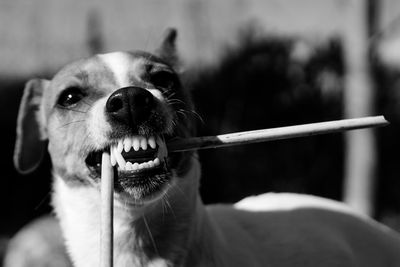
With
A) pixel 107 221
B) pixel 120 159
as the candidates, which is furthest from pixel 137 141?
pixel 107 221

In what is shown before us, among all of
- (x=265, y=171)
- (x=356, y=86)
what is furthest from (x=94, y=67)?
(x=265, y=171)

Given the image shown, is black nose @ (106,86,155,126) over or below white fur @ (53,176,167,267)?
over

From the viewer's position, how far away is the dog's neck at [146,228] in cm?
256

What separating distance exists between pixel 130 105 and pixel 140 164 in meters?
0.26

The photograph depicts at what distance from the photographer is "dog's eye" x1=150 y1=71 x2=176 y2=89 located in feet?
9.52

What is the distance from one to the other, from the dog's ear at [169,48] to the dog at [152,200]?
50 centimetres

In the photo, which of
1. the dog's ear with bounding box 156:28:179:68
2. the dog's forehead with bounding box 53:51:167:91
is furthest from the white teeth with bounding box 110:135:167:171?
the dog's ear with bounding box 156:28:179:68

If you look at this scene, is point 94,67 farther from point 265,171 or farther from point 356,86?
point 265,171

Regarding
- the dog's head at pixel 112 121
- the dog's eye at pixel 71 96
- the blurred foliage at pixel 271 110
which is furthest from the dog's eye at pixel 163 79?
the blurred foliage at pixel 271 110

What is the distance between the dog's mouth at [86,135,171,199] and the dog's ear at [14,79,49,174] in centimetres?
118

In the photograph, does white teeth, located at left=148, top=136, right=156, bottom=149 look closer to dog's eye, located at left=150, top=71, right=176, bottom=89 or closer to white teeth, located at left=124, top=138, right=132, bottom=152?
white teeth, located at left=124, top=138, right=132, bottom=152

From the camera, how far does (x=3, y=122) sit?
22.9 ft

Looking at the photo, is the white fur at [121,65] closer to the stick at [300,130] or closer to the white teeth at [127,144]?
the white teeth at [127,144]

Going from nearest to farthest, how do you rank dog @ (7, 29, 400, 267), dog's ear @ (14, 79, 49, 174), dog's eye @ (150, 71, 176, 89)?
dog @ (7, 29, 400, 267) < dog's eye @ (150, 71, 176, 89) < dog's ear @ (14, 79, 49, 174)
